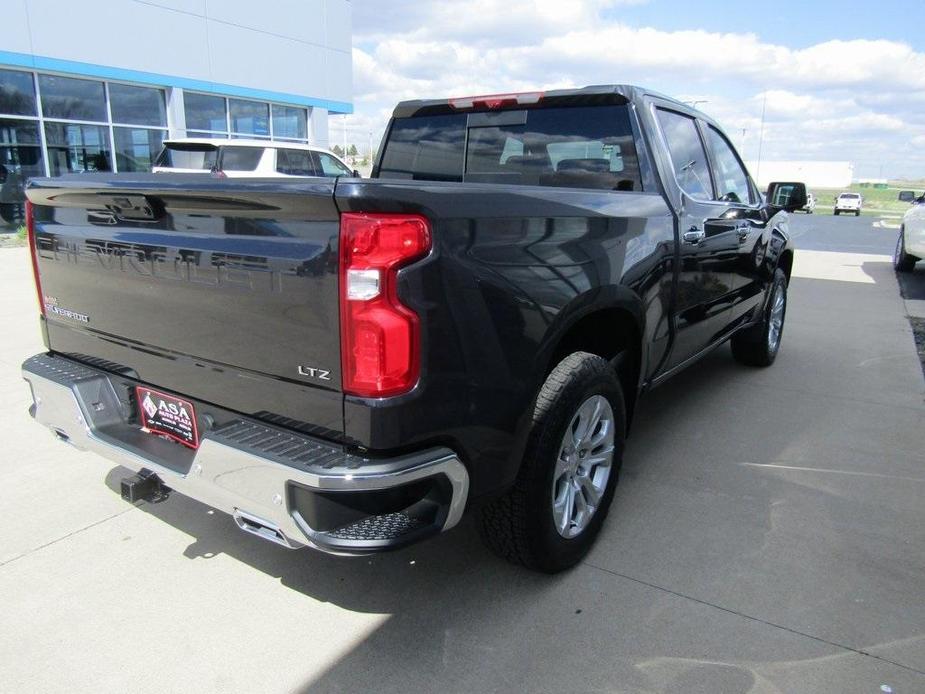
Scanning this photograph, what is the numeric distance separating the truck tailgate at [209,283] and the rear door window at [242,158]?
9008 millimetres

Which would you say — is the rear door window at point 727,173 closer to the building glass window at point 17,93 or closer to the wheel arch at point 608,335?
the wheel arch at point 608,335

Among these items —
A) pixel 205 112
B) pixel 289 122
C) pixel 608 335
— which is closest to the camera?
pixel 608 335

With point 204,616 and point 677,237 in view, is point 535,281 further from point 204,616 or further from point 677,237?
point 204,616

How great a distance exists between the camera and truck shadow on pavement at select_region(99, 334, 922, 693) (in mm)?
2258

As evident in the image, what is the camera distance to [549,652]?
7.70 feet

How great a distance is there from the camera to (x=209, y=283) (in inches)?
85.5

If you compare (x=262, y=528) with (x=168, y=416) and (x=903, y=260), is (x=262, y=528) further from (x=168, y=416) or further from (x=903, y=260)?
(x=903, y=260)

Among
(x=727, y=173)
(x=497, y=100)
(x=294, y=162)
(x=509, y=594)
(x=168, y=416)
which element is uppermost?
(x=497, y=100)

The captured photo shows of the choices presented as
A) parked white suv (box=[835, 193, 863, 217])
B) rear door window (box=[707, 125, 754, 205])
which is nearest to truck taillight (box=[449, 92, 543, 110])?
rear door window (box=[707, 125, 754, 205])

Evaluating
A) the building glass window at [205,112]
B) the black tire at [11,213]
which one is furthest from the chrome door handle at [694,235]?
the building glass window at [205,112]

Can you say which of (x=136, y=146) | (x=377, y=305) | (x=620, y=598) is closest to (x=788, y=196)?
(x=620, y=598)

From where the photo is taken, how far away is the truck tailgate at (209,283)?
1950 mm

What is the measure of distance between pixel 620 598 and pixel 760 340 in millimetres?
3586

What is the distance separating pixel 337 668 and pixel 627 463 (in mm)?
2095
